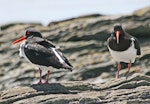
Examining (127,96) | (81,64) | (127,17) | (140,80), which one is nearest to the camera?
(127,96)

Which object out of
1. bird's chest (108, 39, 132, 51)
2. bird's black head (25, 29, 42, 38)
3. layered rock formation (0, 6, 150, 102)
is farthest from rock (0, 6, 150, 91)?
bird's black head (25, 29, 42, 38)

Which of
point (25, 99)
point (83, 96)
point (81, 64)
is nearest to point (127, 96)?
point (83, 96)

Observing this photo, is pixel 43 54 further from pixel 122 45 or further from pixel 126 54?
pixel 126 54

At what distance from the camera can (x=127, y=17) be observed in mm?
31141

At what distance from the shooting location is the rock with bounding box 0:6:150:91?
27788 millimetres

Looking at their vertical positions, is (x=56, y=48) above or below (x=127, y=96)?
above

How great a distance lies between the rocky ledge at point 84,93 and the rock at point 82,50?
35.2ft

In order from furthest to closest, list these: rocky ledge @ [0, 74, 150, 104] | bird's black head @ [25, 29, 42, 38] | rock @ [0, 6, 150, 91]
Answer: rock @ [0, 6, 150, 91] → bird's black head @ [25, 29, 42, 38] → rocky ledge @ [0, 74, 150, 104]

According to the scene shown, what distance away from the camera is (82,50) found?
2998 centimetres

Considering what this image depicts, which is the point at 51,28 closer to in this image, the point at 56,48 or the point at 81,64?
the point at 81,64

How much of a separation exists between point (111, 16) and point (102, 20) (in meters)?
0.73

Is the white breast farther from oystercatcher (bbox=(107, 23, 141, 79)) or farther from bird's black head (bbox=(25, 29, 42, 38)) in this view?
bird's black head (bbox=(25, 29, 42, 38))

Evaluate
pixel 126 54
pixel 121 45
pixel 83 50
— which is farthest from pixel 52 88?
pixel 83 50

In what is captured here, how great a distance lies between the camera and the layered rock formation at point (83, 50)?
27797 millimetres
